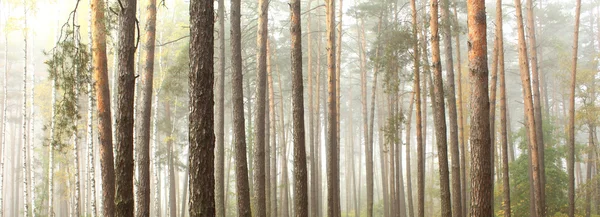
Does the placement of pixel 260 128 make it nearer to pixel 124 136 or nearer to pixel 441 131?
pixel 124 136

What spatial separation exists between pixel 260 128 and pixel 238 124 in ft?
2.83

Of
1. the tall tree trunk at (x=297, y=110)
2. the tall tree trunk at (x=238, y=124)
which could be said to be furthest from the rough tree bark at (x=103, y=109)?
the tall tree trunk at (x=297, y=110)

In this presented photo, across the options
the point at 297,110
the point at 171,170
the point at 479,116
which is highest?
the point at 297,110

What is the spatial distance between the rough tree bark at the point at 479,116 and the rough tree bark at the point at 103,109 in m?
6.97

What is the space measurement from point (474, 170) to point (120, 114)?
609 centimetres

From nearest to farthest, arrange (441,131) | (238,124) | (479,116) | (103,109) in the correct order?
1. (479,116)
2. (103,109)
3. (238,124)
4. (441,131)

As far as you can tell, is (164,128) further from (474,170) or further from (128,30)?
(474,170)

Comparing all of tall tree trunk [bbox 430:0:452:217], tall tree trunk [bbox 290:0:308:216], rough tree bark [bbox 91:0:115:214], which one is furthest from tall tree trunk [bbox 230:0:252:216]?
tall tree trunk [bbox 430:0:452:217]

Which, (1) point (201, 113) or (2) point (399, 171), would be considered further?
(2) point (399, 171)

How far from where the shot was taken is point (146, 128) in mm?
10719

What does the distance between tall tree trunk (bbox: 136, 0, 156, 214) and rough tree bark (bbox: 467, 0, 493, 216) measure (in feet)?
22.9

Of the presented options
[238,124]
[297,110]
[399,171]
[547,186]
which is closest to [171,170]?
[399,171]

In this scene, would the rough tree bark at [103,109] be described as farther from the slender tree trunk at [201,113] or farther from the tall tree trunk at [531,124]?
the tall tree trunk at [531,124]

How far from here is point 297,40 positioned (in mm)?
9938
